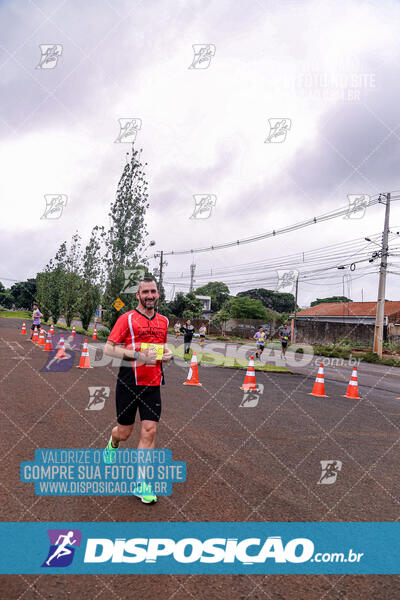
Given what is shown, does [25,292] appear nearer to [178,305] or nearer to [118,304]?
[178,305]

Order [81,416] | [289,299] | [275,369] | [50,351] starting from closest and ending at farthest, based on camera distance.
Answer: [81,416] < [275,369] < [50,351] < [289,299]

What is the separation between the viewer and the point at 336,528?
12.1ft

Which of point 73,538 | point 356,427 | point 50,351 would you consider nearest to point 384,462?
point 356,427

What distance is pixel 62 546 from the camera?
3199 mm

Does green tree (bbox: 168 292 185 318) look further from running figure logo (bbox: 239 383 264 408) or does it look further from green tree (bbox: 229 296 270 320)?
running figure logo (bbox: 239 383 264 408)

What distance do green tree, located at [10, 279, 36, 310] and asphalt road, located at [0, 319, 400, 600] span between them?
126 meters

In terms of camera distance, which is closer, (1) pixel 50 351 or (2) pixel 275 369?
(2) pixel 275 369

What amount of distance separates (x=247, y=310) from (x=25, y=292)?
7793cm

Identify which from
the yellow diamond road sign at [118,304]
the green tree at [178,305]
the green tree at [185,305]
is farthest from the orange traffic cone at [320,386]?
the green tree at [178,305]

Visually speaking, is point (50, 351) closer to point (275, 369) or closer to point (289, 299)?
point (275, 369)

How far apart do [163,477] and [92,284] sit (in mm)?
37003

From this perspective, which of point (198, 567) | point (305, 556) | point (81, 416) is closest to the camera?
point (198, 567)

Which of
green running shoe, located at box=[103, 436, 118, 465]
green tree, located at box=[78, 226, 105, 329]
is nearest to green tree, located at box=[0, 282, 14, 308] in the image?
Answer: green tree, located at box=[78, 226, 105, 329]

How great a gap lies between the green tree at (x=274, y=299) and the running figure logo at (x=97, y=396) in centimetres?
9841
